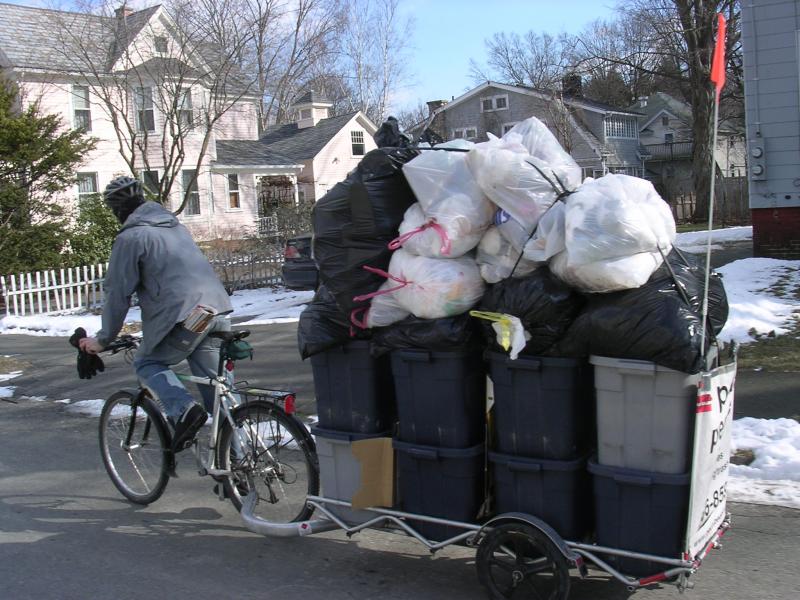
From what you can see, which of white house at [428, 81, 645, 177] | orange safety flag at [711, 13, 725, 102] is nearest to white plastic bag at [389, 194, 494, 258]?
orange safety flag at [711, 13, 725, 102]

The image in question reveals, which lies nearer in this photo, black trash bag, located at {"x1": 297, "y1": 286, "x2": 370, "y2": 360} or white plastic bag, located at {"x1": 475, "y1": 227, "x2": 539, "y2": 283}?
white plastic bag, located at {"x1": 475, "y1": 227, "x2": 539, "y2": 283}

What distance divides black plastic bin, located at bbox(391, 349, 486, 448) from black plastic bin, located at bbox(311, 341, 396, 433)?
0.23 m

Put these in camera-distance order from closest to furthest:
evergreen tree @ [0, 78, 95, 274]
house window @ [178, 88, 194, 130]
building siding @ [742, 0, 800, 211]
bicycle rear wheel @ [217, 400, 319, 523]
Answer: bicycle rear wheel @ [217, 400, 319, 523] → building siding @ [742, 0, 800, 211] → evergreen tree @ [0, 78, 95, 274] → house window @ [178, 88, 194, 130]

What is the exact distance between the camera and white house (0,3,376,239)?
20141 mm

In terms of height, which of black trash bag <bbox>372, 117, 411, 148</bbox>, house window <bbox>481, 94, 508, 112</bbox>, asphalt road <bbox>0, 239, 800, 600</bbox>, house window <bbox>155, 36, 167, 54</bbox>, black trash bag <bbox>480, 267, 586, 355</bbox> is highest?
house window <bbox>481, 94, 508, 112</bbox>

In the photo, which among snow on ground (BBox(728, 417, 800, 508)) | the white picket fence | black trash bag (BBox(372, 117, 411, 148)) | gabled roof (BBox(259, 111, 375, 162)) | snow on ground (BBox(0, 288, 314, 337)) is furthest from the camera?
gabled roof (BBox(259, 111, 375, 162))

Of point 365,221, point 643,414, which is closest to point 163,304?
point 365,221

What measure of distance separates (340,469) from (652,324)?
1.78 m

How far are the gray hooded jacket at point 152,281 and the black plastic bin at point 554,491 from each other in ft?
7.51

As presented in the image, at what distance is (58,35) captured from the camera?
20094 mm

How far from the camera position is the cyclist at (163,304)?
15.6 ft

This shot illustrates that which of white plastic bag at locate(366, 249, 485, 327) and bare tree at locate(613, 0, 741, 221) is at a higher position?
bare tree at locate(613, 0, 741, 221)

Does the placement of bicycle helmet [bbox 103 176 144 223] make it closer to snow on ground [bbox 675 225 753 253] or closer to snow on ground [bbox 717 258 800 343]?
snow on ground [bbox 717 258 800 343]

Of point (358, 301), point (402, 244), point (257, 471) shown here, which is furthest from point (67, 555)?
point (402, 244)
